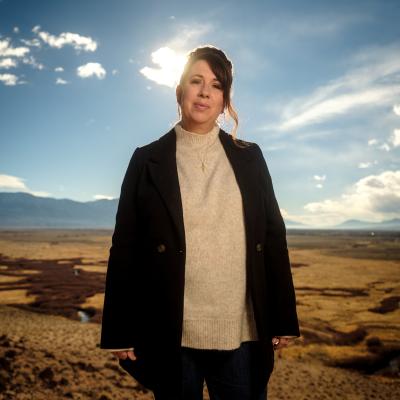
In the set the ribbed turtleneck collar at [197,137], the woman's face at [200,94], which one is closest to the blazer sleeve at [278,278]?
the ribbed turtleneck collar at [197,137]

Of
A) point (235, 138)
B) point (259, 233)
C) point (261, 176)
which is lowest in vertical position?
point (259, 233)

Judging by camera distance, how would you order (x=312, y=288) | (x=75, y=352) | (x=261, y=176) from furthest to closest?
1. (x=312, y=288)
2. (x=75, y=352)
3. (x=261, y=176)

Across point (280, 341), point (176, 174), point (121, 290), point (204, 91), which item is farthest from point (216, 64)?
point (280, 341)

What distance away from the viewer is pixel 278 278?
2201 millimetres

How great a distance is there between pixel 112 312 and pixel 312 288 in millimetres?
32382

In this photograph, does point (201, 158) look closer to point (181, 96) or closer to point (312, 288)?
point (181, 96)

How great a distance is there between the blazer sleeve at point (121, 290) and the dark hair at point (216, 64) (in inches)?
37.4

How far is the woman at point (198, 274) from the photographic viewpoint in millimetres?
1981

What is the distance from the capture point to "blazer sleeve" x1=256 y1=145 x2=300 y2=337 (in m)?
2.17

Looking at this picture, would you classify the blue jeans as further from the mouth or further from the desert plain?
the desert plain

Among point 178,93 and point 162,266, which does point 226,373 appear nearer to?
point 162,266

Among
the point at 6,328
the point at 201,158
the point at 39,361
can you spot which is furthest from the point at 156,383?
the point at 6,328

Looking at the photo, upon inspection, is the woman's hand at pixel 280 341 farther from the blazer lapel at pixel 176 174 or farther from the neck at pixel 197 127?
the neck at pixel 197 127

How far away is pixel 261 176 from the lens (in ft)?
7.63
